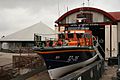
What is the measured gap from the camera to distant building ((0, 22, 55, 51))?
172 feet

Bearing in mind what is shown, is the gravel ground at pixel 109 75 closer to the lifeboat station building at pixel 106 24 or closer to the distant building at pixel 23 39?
the lifeboat station building at pixel 106 24

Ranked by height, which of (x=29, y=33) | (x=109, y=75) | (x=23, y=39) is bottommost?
(x=109, y=75)

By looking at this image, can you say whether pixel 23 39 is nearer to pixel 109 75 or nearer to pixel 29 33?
pixel 29 33

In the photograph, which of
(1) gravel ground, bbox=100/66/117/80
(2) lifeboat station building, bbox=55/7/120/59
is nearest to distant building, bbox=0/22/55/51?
(2) lifeboat station building, bbox=55/7/120/59

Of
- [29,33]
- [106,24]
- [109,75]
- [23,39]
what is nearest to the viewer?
[109,75]

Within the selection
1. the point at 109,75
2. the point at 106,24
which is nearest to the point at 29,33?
the point at 106,24

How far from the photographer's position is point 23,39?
5284 centimetres

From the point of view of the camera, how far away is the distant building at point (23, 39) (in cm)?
5244

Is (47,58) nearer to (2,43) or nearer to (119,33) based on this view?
(119,33)

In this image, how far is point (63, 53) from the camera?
13188 millimetres

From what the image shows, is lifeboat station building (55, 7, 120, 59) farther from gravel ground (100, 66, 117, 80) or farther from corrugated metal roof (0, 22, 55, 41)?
corrugated metal roof (0, 22, 55, 41)

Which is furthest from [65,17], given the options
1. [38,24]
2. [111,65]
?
[38,24]

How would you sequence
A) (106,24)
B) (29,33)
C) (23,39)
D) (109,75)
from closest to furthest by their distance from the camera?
(109,75) < (106,24) < (23,39) < (29,33)

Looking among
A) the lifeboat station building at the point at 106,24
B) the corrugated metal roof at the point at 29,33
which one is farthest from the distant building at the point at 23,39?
the lifeboat station building at the point at 106,24
